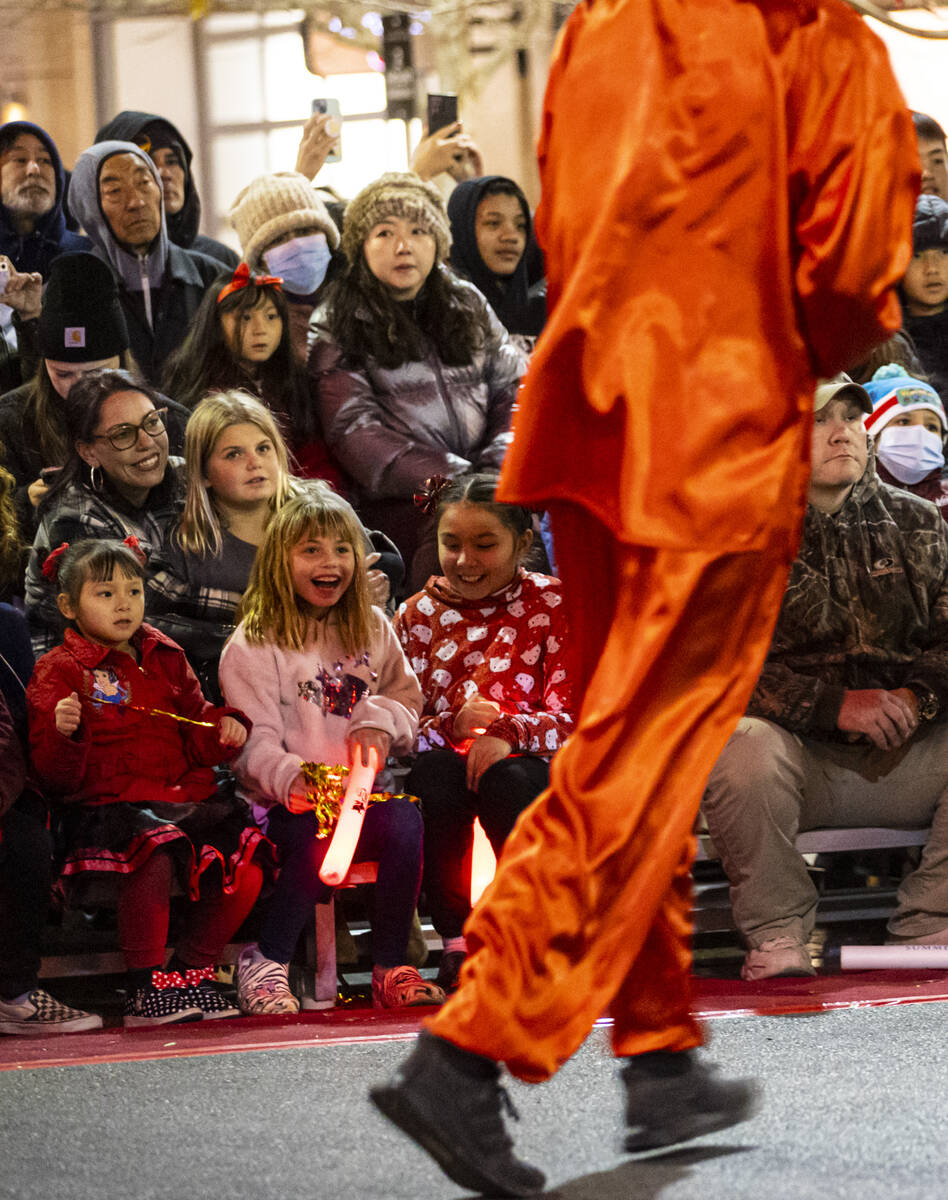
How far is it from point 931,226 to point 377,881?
3.05m

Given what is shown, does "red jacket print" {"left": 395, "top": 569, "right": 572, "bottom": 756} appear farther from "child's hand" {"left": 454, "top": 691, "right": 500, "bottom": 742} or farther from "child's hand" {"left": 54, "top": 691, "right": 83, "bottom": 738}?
"child's hand" {"left": 54, "top": 691, "right": 83, "bottom": 738}

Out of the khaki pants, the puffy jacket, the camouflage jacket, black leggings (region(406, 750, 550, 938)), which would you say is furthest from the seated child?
black leggings (region(406, 750, 550, 938))

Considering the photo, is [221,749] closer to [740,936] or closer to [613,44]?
[740,936]

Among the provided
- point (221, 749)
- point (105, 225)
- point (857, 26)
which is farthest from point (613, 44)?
point (105, 225)

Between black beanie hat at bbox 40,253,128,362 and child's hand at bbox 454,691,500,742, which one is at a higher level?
black beanie hat at bbox 40,253,128,362

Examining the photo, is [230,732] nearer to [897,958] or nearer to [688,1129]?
[897,958]

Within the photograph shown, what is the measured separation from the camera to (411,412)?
4633 mm

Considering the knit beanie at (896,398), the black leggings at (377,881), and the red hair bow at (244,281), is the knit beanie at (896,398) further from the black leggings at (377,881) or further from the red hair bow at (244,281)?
the black leggings at (377,881)

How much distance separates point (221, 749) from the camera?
358 cm

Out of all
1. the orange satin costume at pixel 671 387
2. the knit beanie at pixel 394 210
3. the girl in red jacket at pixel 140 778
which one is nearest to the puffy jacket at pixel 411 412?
the knit beanie at pixel 394 210

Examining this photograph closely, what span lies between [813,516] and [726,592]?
2.34 metres

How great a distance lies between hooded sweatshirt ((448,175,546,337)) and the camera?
17.3ft

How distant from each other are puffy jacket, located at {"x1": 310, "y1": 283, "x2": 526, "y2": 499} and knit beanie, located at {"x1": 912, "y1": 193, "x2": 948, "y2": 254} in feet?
4.79

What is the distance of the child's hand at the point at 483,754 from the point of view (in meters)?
3.64
